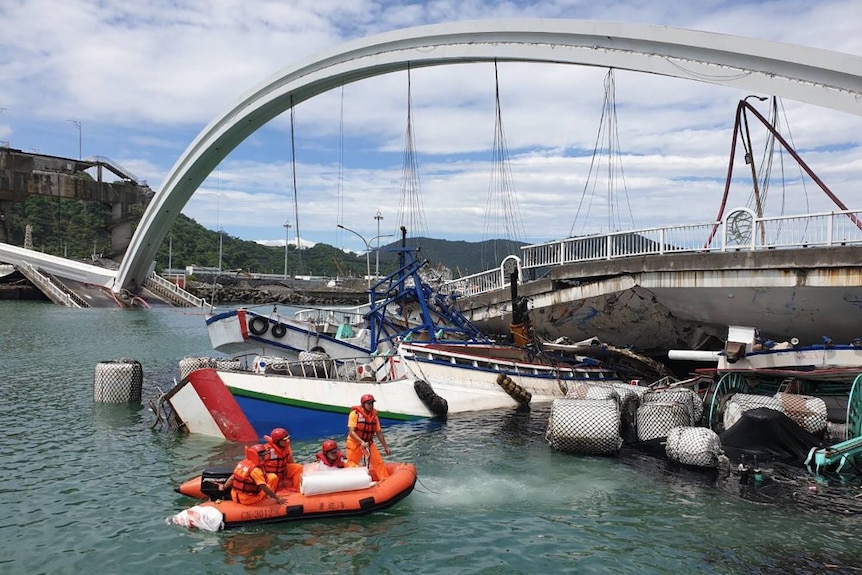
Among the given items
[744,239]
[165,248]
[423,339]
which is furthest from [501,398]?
[165,248]

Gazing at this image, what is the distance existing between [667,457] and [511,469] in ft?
10.7

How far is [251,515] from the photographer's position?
8.93m

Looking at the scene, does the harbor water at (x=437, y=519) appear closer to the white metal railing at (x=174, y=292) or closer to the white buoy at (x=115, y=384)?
the white buoy at (x=115, y=384)

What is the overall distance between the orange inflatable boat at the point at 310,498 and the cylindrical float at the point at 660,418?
634cm

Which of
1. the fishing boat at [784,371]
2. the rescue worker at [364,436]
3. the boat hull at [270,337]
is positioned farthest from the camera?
the boat hull at [270,337]

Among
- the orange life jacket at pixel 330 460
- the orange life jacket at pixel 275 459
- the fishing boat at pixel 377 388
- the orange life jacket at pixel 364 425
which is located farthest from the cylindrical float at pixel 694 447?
the orange life jacket at pixel 275 459

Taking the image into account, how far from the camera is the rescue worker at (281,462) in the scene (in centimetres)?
937

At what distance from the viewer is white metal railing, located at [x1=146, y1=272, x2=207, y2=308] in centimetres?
6228

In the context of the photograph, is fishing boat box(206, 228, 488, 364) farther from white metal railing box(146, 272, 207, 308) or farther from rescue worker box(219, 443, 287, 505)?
white metal railing box(146, 272, 207, 308)

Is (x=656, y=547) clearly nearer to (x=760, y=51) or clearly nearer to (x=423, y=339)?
(x=423, y=339)

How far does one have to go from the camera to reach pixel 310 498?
927cm

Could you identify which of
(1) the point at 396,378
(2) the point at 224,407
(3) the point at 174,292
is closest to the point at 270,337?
(1) the point at 396,378

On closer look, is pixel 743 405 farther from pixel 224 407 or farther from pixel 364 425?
pixel 224 407

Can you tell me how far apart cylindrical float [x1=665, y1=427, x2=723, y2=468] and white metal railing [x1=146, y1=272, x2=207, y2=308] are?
5637 centimetres
